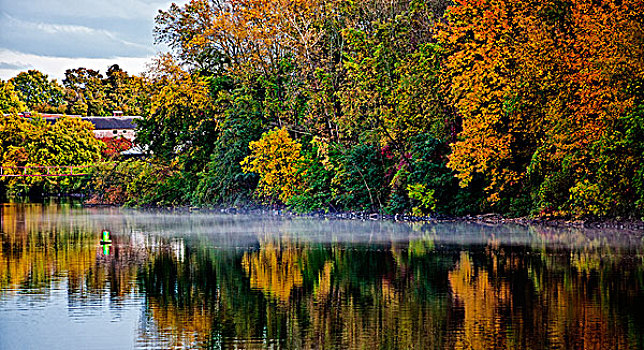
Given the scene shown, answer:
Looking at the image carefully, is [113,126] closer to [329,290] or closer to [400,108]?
[400,108]

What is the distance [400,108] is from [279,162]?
929 centimetres

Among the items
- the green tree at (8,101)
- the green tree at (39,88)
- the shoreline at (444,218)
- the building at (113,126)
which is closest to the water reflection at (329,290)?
the shoreline at (444,218)

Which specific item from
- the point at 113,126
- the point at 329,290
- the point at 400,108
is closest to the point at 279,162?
the point at 400,108

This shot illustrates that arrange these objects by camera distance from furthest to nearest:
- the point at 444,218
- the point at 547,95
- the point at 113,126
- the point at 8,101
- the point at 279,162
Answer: the point at 113,126 → the point at 8,101 → the point at 279,162 → the point at 444,218 → the point at 547,95

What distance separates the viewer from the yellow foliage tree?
5028cm

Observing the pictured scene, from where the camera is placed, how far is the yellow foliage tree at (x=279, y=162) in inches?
1980

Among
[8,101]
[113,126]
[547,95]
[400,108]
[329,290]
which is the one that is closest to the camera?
[329,290]

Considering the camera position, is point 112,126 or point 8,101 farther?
point 112,126

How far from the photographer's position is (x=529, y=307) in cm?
1602

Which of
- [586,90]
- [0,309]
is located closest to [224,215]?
[586,90]

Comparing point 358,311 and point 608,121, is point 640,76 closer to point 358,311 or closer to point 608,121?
point 608,121

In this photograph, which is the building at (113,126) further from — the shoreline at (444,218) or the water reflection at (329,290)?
the water reflection at (329,290)

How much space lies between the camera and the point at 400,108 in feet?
143

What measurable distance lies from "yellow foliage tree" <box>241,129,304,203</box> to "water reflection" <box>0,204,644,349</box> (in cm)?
1717
